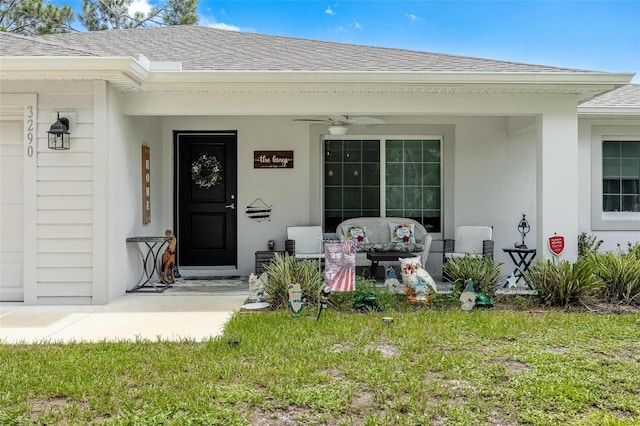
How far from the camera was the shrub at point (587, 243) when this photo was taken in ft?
28.4

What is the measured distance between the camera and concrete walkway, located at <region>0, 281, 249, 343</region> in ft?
16.5

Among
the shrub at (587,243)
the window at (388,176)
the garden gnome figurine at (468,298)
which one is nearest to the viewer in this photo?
the garden gnome figurine at (468,298)

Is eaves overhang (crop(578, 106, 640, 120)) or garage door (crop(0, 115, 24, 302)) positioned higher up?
eaves overhang (crop(578, 106, 640, 120))

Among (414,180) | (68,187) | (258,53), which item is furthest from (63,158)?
(414,180)

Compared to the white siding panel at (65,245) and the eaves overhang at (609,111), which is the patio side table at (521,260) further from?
the white siding panel at (65,245)

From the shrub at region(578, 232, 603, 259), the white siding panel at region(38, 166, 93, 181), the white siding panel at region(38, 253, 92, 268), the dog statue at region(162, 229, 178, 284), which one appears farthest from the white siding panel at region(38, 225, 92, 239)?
the shrub at region(578, 232, 603, 259)

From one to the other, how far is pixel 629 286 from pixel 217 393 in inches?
196

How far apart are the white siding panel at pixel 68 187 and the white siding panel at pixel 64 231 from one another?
1.32ft

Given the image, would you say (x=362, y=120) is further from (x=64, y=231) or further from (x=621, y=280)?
(x=64, y=231)

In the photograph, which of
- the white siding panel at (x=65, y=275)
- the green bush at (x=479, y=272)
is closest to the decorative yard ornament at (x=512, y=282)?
the green bush at (x=479, y=272)

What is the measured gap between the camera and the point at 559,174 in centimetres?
706

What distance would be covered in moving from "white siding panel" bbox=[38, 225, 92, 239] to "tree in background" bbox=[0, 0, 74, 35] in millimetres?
14606

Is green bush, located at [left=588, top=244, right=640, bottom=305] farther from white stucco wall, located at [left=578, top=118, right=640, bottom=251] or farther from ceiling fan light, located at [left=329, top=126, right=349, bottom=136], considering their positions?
ceiling fan light, located at [left=329, top=126, right=349, bottom=136]

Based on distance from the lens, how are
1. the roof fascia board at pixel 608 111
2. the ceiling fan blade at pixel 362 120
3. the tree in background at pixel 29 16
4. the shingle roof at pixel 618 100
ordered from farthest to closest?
the tree in background at pixel 29 16 → the shingle roof at pixel 618 100 → the roof fascia board at pixel 608 111 → the ceiling fan blade at pixel 362 120
